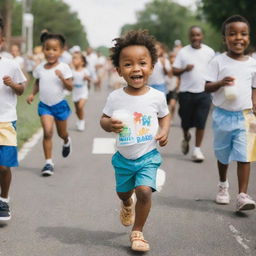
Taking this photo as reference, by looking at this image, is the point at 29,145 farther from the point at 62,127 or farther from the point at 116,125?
the point at 116,125

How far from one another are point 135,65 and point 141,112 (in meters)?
0.38

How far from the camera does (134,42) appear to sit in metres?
4.75

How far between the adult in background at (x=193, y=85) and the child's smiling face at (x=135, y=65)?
453 cm

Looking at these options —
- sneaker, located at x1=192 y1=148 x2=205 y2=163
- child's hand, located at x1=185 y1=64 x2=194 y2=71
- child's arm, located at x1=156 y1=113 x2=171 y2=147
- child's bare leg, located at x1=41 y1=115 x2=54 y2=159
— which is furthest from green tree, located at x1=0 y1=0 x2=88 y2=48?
child's arm, located at x1=156 y1=113 x2=171 y2=147

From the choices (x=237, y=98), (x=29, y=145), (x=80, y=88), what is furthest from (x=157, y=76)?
(x=237, y=98)

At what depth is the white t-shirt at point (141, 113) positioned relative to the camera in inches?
185

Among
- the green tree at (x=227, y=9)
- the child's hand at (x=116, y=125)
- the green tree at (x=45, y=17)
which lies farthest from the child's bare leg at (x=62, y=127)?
the green tree at (x=45, y=17)

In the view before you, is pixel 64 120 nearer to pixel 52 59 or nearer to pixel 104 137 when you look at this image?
pixel 52 59

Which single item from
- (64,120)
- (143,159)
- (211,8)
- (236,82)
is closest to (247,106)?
(236,82)

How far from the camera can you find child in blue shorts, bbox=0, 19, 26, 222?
5.44m

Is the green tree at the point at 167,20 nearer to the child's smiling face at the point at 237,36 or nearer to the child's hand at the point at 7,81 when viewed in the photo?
the child's smiling face at the point at 237,36

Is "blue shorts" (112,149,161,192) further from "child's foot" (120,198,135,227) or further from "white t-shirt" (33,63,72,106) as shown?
"white t-shirt" (33,63,72,106)

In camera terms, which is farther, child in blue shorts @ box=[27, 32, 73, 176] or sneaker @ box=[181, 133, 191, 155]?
sneaker @ box=[181, 133, 191, 155]

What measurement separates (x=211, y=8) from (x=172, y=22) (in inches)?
3846
